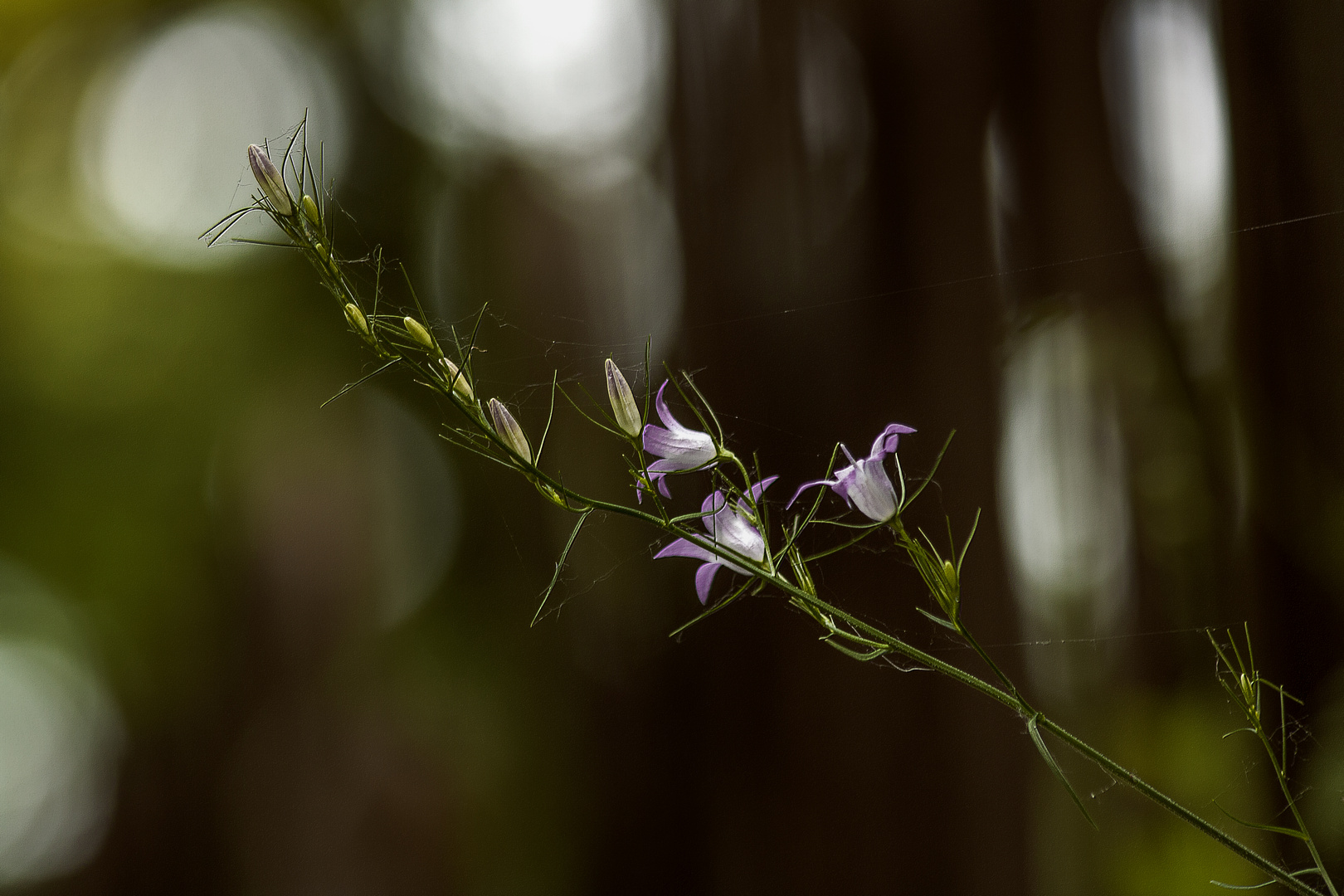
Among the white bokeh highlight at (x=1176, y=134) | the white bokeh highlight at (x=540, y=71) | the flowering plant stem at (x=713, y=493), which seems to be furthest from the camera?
the white bokeh highlight at (x=540, y=71)

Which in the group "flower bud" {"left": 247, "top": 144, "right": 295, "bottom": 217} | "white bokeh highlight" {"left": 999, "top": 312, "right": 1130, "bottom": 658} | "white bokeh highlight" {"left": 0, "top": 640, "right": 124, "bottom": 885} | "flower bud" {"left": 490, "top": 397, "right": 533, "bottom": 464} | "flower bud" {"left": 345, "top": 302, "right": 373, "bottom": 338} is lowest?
"white bokeh highlight" {"left": 0, "top": 640, "right": 124, "bottom": 885}

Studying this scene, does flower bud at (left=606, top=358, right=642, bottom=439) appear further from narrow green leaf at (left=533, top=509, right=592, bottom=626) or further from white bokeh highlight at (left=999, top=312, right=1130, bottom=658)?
white bokeh highlight at (left=999, top=312, right=1130, bottom=658)

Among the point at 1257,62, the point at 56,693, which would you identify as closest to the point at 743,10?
the point at 1257,62

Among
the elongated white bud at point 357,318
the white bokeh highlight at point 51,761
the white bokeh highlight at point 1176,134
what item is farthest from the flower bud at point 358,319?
the white bokeh highlight at point 51,761

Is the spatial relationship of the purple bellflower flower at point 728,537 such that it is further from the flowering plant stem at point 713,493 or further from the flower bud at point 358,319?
the flower bud at point 358,319

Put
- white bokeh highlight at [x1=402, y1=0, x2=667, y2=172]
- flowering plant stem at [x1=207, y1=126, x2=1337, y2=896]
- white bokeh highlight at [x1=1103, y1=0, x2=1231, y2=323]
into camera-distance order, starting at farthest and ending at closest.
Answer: white bokeh highlight at [x1=402, y1=0, x2=667, y2=172], white bokeh highlight at [x1=1103, y1=0, x2=1231, y2=323], flowering plant stem at [x1=207, y1=126, x2=1337, y2=896]

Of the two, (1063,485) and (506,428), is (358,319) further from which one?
(1063,485)

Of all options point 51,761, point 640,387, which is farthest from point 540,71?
point 51,761

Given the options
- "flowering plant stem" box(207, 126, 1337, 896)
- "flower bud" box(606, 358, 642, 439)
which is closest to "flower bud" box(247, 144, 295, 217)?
"flowering plant stem" box(207, 126, 1337, 896)
